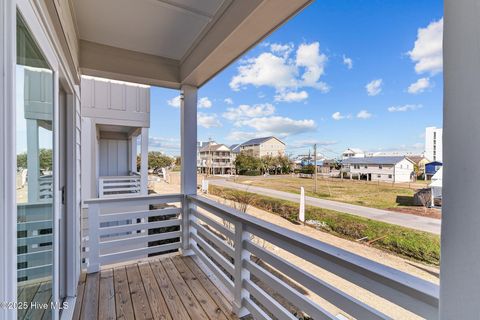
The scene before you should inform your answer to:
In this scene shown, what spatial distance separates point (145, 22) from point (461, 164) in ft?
7.40

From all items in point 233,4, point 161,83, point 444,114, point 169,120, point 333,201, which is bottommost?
point 333,201

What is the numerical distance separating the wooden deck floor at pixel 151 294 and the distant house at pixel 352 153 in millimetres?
1487

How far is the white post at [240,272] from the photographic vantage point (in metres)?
1.81

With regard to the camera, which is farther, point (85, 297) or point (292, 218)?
point (85, 297)

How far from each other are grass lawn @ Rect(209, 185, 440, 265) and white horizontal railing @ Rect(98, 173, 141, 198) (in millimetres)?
4519

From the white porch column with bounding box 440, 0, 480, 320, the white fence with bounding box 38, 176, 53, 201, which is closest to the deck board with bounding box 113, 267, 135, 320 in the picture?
the white fence with bounding box 38, 176, 53, 201

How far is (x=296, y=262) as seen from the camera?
139 cm

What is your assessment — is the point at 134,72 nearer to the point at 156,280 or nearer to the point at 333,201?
the point at 156,280

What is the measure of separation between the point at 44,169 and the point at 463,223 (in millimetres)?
1639

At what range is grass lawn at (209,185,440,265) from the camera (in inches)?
34.0

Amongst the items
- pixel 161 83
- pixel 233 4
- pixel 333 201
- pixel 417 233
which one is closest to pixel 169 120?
pixel 161 83

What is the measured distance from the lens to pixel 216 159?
225 centimetres
